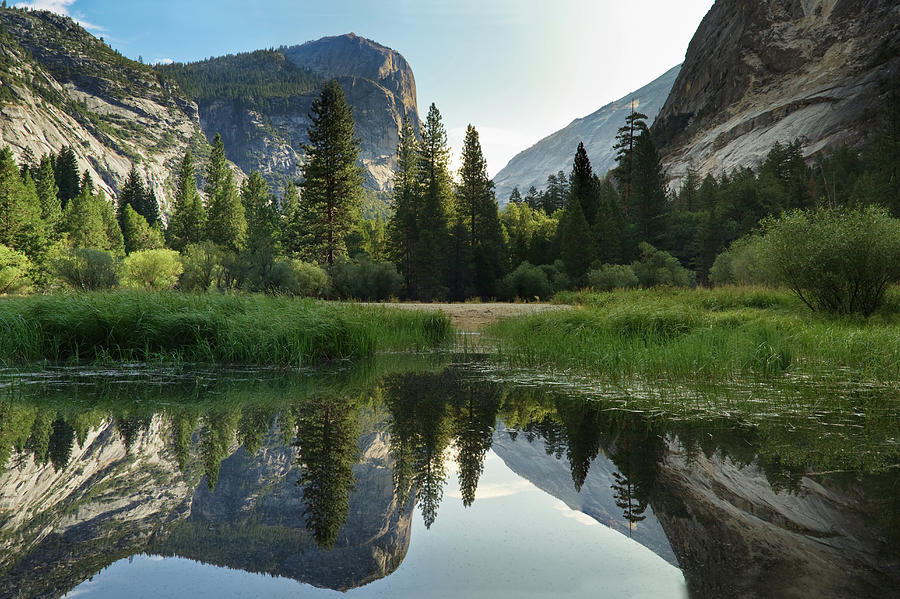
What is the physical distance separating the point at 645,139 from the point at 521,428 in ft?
196

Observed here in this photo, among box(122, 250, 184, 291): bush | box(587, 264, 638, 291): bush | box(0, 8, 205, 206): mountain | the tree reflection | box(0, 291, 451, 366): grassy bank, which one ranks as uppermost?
box(0, 8, 205, 206): mountain

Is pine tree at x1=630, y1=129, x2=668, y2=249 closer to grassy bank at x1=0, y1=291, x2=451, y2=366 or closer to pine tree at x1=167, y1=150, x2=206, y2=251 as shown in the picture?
pine tree at x1=167, y1=150, x2=206, y2=251

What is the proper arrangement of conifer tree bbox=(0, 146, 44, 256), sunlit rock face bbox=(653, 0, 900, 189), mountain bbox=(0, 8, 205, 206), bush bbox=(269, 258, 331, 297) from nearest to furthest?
bush bbox=(269, 258, 331, 297)
conifer tree bbox=(0, 146, 44, 256)
sunlit rock face bbox=(653, 0, 900, 189)
mountain bbox=(0, 8, 205, 206)

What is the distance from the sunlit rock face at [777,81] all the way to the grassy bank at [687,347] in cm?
8436

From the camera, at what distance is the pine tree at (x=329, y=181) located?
41312 mm

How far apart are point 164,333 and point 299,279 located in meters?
21.6

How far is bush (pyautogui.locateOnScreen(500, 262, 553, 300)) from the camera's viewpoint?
39344 mm

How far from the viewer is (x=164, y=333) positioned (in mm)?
10266

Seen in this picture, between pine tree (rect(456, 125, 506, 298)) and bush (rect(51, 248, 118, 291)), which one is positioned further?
pine tree (rect(456, 125, 506, 298))

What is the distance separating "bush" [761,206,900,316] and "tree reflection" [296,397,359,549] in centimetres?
1761

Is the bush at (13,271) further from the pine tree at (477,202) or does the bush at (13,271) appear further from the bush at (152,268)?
the pine tree at (477,202)

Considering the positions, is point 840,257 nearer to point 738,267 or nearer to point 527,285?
point 738,267

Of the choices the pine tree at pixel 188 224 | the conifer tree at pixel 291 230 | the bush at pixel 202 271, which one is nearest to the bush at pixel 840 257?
the bush at pixel 202 271

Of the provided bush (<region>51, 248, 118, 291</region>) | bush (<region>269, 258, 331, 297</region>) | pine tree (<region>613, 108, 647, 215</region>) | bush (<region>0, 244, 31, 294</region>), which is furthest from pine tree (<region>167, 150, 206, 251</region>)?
pine tree (<region>613, 108, 647, 215</region>)
